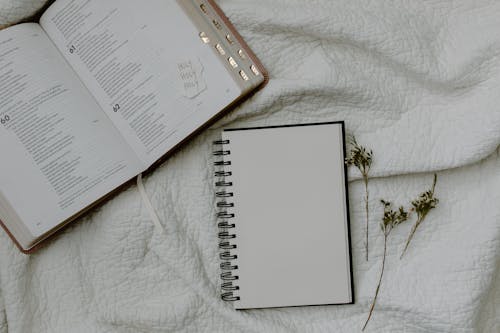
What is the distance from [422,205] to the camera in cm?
77

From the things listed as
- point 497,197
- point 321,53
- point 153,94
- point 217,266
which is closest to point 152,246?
point 217,266

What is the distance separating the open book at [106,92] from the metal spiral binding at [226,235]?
0.23 ft

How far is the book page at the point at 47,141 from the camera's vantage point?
0.75 m

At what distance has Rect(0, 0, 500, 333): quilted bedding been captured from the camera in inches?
30.7

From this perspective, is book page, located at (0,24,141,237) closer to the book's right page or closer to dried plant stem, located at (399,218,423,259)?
the book's right page

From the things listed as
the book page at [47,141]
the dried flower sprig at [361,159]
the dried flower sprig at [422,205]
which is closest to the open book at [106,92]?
the book page at [47,141]

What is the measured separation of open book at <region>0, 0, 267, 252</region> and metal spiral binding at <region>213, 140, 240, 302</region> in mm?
69

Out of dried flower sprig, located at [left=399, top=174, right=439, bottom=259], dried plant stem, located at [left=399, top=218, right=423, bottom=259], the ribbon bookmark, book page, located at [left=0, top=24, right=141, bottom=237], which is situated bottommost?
dried plant stem, located at [left=399, top=218, right=423, bottom=259]

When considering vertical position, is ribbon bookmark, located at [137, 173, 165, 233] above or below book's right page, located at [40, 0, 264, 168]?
below

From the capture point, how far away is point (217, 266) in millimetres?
815

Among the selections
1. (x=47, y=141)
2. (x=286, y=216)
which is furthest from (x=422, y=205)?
(x=47, y=141)

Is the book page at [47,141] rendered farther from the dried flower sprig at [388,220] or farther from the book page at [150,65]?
the dried flower sprig at [388,220]

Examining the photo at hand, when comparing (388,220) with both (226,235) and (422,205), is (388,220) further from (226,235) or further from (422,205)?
(226,235)

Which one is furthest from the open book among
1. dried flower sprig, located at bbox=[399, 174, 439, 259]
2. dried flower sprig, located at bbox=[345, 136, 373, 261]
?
dried flower sprig, located at bbox=[399, 174, 439, 259]
